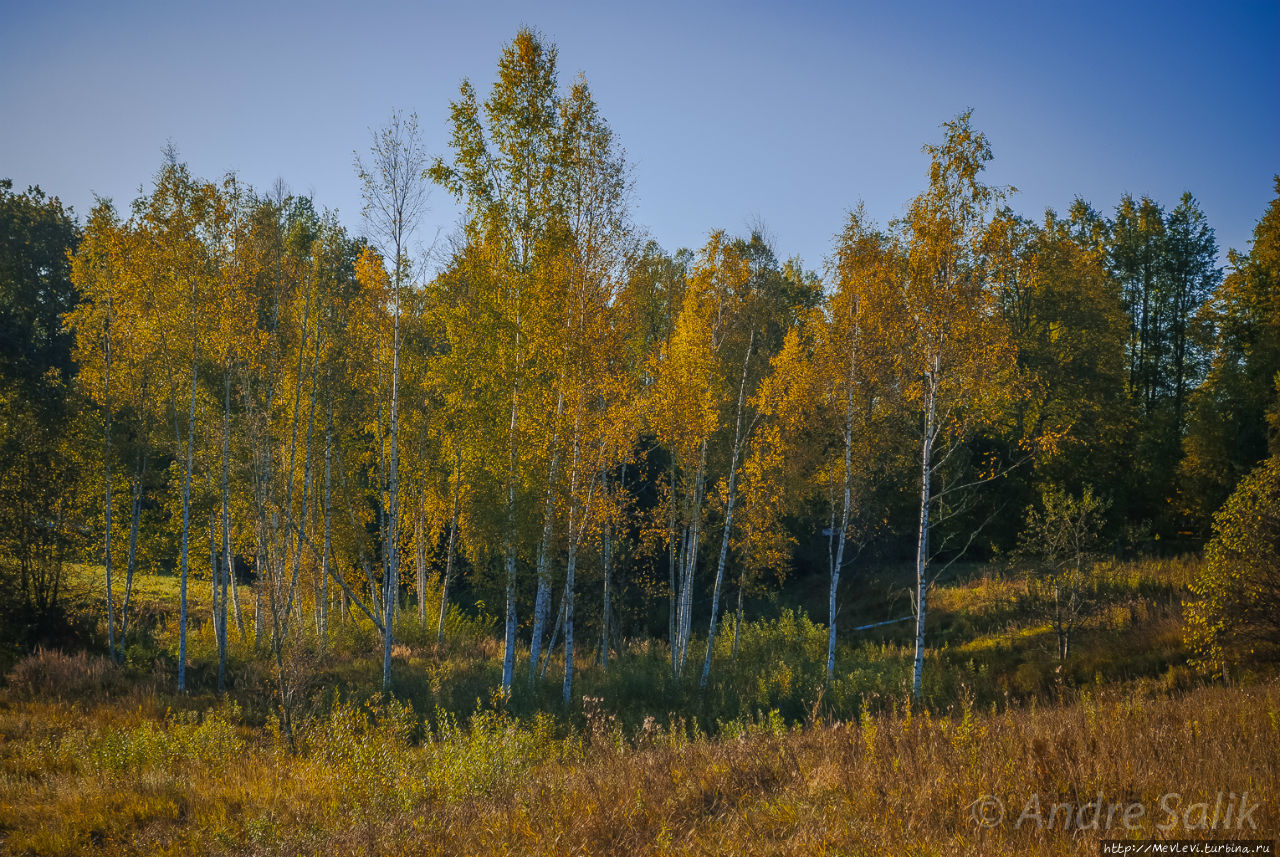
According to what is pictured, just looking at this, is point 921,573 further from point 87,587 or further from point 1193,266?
point 1193,266

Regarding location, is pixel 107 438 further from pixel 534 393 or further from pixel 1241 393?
pixel 1241 393

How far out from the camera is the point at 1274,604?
9.63 meters

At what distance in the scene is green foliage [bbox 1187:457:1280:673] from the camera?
977 centimetres

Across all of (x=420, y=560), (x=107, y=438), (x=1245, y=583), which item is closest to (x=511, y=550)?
(x=420, y=560)

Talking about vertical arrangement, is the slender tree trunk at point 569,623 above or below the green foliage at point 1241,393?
below

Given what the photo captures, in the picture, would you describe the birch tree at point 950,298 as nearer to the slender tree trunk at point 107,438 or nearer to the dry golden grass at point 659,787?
the dry golden grass at point 659,787

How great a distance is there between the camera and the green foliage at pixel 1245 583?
9.77 metres

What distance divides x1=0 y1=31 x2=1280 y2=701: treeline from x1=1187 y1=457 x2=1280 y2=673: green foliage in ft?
10.3

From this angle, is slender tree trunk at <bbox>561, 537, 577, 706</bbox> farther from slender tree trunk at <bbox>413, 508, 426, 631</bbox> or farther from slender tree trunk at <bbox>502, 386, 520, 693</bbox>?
slender tree trunk at <bbox>413, 508, 426, 631</bbox>

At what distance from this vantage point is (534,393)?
41.9 ft

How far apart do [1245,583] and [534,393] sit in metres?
12.6

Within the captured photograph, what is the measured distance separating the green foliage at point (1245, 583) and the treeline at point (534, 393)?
10.3 ft

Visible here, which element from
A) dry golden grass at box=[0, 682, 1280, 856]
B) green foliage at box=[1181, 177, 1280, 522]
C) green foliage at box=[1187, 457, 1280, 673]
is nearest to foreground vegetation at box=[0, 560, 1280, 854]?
dry golden grass at box=[0, 682, 1280, 856]

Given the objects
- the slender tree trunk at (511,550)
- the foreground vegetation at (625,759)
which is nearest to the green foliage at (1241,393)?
the foreground vegetation at (625,759)
